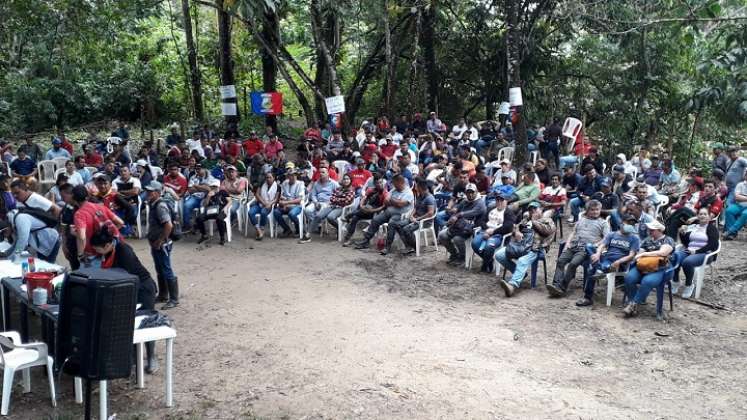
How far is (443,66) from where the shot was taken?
19.4 m

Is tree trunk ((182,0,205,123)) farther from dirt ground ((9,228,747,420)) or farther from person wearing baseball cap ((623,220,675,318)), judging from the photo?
person wearing baseball cap ((623,220,675,318))

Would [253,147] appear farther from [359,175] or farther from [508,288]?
[508,288]

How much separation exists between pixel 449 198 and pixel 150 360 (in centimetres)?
660

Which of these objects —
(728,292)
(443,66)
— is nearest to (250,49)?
(443,66)

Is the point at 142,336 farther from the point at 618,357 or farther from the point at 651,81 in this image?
the point at 651,81

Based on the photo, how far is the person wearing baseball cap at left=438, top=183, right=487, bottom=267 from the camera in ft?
31.9

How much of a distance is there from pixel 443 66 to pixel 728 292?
40.4 ft

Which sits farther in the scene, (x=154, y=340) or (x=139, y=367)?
(x=139, y=367)

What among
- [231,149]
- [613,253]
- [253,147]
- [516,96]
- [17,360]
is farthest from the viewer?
[253,147]

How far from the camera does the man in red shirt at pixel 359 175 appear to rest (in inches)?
478

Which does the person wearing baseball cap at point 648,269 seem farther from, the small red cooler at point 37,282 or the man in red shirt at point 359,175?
the small red cooler at point 37,282

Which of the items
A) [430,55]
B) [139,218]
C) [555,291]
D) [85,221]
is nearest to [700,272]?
[555,291]

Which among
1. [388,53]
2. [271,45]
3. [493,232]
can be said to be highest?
[271,45]

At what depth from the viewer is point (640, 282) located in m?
7.62
